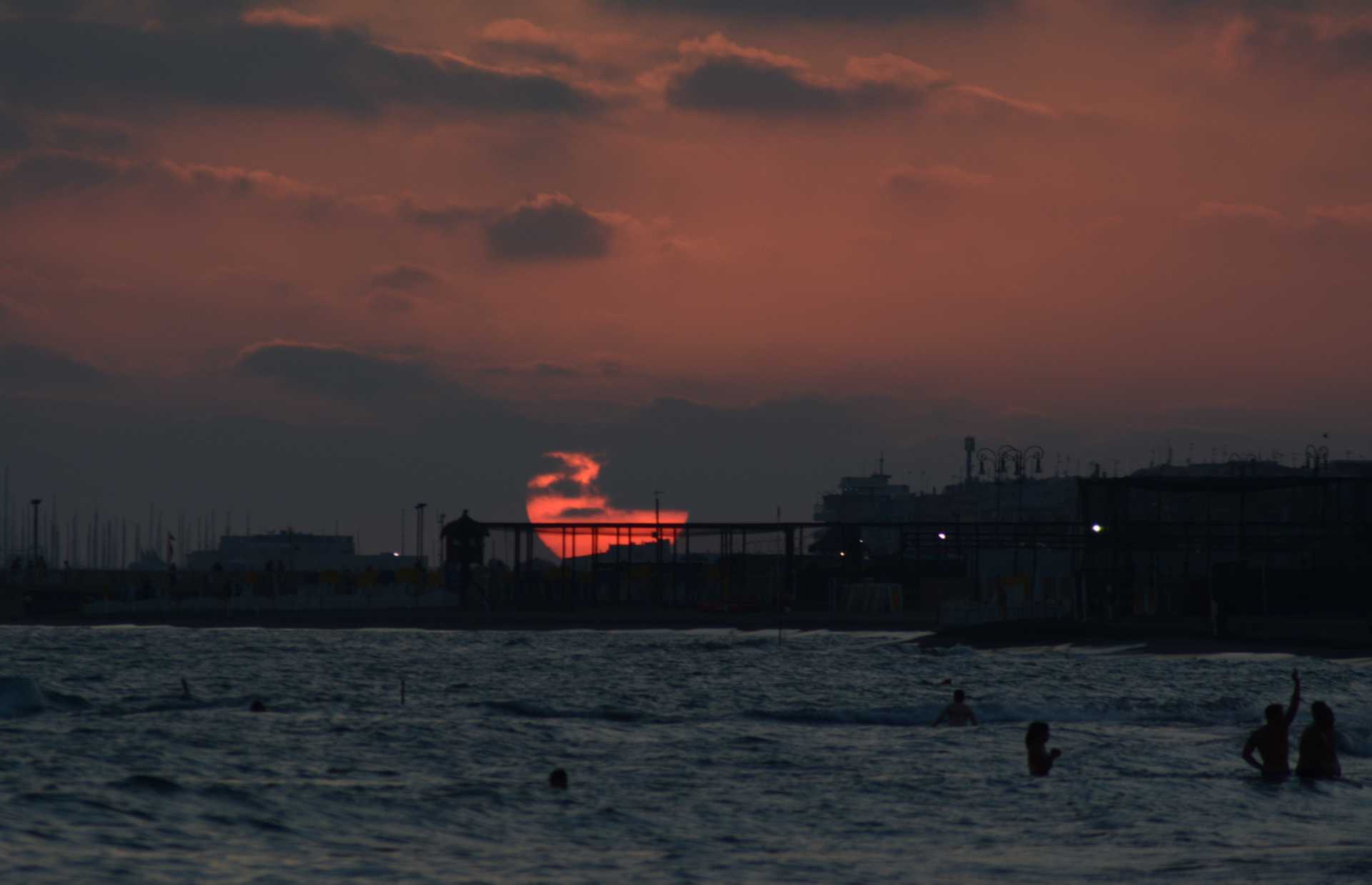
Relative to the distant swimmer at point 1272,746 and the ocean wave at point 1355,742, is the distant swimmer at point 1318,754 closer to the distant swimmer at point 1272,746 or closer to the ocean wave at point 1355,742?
the distant swimmer at point 1272,746

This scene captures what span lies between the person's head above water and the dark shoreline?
2453cm

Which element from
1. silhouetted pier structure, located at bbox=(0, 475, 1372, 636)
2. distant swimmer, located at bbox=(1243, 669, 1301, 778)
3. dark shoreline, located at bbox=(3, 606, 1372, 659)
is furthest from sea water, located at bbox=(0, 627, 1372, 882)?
silhouetted pier structure, located at bbox=(0, 475, 1372, 636)

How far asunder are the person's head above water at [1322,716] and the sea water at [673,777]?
88 centimetres

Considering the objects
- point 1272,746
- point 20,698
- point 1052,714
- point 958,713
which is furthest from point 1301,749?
point 20,698

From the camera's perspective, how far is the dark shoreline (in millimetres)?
48156

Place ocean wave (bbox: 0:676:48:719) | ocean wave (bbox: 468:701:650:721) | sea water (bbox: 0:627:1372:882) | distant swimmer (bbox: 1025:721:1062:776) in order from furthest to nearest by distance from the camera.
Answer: ocean wave (bbox: 0:676:48:719) < ocean wave (bbox: 468:701:650:721) < distant swimmer (bbox: 1025:721:1062:776) < sea water (bbox: 0:627:1372:882)

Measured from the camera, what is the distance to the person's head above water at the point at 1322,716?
2173cm

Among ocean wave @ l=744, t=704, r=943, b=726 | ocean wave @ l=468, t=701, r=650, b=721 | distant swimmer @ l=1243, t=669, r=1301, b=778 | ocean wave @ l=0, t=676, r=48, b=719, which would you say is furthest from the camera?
ocean wave @ l=0, t=676, r=48, b=719

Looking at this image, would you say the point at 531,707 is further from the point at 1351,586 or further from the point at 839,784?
the point at 1351,586

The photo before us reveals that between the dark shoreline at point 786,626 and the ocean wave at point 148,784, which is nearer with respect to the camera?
the ocean wave at point 148,784

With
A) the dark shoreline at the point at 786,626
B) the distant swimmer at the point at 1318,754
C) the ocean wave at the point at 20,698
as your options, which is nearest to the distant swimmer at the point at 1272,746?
the distant swimmer at the point at 1318,754

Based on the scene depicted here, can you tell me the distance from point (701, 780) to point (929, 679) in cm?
1925

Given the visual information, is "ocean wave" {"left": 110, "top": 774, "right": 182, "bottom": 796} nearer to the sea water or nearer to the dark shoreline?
the sea water

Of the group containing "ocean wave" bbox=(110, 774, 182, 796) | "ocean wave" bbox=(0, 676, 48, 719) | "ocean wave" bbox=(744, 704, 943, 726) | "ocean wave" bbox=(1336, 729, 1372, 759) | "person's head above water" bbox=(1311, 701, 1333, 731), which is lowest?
"ocean wave" bbox=(1336, 729, 1372, 759)
